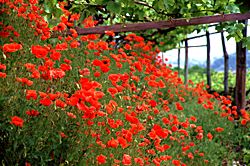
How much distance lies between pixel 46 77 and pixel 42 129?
A: 391mm

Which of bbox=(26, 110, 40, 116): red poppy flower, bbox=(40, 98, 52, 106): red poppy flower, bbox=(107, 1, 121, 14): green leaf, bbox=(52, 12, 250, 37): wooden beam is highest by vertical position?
bbox=(107, 1, 121, 14): green leaf

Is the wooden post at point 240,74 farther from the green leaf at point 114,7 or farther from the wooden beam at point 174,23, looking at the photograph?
the green leaf at point 114,7

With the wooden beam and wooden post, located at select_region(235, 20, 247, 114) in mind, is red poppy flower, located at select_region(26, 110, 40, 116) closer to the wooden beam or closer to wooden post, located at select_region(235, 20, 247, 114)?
the wooden beam

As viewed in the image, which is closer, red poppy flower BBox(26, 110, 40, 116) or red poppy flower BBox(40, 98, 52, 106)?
red poppy flower BBox(40, 98, 52, 106)

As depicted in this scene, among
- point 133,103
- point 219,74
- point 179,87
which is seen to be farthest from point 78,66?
point 219,74

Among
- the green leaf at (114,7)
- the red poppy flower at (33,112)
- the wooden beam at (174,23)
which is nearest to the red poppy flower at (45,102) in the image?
the red poppy flower at (33,112)

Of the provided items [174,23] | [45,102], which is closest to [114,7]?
[45,102]

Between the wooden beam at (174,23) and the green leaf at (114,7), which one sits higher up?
the green leaf at (114,7)

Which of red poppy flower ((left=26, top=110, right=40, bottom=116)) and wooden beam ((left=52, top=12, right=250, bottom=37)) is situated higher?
wooden beam ((left=52, top=12, right=250, bottom=37))

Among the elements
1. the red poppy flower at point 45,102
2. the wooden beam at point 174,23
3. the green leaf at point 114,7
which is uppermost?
the green leaf at point 114,7

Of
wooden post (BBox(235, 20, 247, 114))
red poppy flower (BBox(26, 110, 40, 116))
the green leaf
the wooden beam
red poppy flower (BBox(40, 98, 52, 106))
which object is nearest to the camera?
red poppy flower (BBox(40, 98, 52, 106))

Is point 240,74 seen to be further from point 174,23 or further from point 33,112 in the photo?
point 33,112

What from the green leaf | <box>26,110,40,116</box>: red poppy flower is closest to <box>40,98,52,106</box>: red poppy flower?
<box>26,110,40,116</box>: red poppy flower

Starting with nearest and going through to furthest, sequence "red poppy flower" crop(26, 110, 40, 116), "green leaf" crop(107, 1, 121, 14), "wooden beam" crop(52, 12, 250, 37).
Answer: "red poppy flower" crop(26, 110, 40, 116)
"green leaf" crop(107, 1, 121, 14)
"wooden beam" crop(52, 12, 250, 37)
